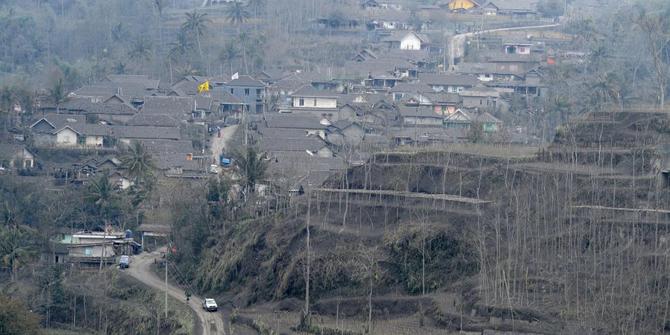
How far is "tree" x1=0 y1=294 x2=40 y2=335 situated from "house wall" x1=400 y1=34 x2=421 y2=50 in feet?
117

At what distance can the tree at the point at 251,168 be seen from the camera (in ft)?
132

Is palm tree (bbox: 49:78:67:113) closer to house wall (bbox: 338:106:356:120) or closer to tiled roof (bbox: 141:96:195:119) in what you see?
tiled roof (bbox: 141:96:195:119)

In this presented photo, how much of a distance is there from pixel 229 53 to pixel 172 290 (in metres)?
27.8

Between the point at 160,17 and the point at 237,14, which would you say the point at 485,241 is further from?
the point at 160,17

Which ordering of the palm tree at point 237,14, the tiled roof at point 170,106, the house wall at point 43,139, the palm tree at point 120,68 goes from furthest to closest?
the palm tree at point 237,14
the palm tree at point 120,68
the tiled roof at point 170,106
the house wall at point 43,139

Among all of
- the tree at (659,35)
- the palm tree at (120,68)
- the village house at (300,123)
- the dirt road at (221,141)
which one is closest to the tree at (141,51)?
the palm tree at (120,68)

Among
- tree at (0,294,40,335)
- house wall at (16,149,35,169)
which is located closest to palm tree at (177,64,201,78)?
A: house wall at (16,149,35,169)

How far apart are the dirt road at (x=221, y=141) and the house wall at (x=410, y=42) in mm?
12981

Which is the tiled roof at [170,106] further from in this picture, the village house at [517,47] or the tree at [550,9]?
the tree at [550,9]

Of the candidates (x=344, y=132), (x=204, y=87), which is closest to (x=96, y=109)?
(x=204, y=87)

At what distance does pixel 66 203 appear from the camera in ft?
142

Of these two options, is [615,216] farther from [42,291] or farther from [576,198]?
[42,291]

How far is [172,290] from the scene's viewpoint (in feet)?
123

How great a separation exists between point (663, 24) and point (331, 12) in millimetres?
18490
